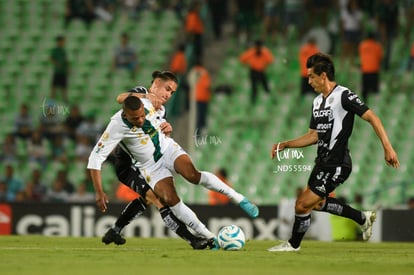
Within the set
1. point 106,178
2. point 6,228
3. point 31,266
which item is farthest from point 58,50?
point 31,266

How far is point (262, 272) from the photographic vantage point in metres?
9.77

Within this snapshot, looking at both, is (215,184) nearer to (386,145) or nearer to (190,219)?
(190,219)

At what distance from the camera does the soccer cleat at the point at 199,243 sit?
1277 centimetres

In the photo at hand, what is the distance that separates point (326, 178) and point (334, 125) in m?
0.59

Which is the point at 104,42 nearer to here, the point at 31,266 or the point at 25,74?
the point at 25,74

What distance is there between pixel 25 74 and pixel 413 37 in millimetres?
8270

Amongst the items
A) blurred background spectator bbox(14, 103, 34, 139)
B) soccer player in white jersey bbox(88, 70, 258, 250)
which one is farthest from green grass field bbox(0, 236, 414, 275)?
blurred background spectator bbox(14, 103, 34, 139)

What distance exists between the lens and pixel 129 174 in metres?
13.5

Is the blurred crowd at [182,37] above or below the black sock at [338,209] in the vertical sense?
above

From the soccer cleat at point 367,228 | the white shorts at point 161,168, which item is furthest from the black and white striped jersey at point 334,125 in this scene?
the white shorts at point 161,168

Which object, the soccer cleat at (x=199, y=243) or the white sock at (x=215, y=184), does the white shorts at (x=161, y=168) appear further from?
the soccer cleat at (x=199, y=243)

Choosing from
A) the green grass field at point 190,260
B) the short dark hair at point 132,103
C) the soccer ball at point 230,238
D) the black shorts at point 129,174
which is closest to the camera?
the green grass field at point 190,260

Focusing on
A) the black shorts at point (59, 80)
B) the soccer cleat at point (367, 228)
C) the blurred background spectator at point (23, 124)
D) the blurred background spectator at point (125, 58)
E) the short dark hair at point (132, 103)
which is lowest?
the soccer cleat at point (367, 228)

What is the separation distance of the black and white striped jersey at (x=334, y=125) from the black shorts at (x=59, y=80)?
11.2 m
